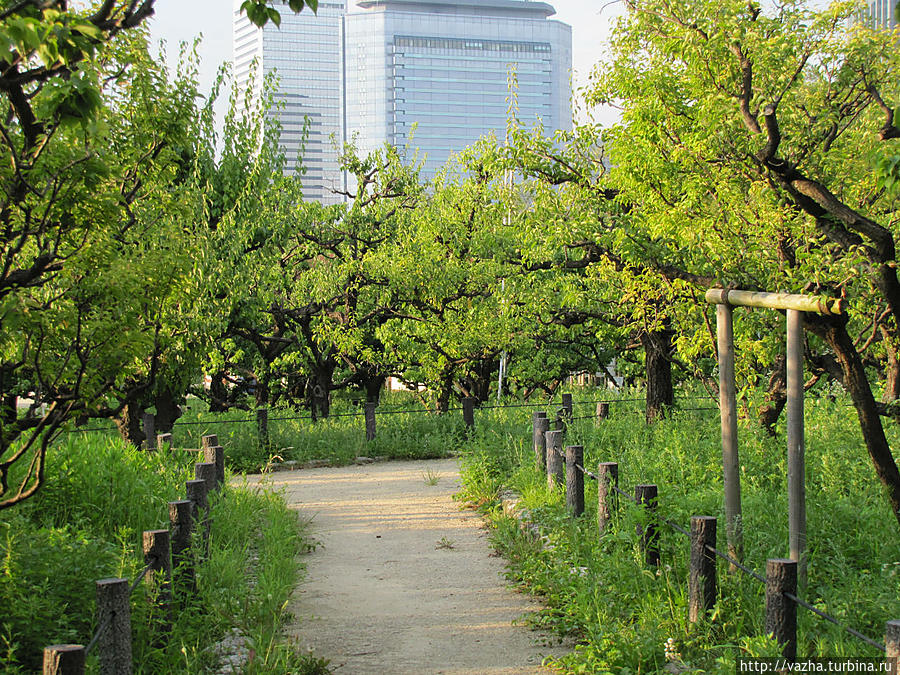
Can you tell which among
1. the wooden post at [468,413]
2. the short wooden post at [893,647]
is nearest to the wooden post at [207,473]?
the short wooden post at [893,647]

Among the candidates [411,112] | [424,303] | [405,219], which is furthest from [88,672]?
[411,112]

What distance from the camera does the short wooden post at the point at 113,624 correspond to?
161 inches

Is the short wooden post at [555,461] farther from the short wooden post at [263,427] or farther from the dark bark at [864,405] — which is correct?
the short wooden post at [263,427]

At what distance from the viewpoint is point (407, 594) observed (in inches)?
283

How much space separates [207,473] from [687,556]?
4.87m

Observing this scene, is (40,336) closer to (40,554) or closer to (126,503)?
(40,554)

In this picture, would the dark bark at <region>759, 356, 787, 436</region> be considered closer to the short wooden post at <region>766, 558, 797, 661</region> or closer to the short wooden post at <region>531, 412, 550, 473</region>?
the short wooden post at <region>531, 412, 550, 473</region>

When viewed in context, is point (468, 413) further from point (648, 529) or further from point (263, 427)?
point (648, 529)

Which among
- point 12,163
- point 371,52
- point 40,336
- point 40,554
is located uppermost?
point 371,52

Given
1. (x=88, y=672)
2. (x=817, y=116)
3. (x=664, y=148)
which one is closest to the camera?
(x=88, y=672)

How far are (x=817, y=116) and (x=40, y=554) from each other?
7623 mm

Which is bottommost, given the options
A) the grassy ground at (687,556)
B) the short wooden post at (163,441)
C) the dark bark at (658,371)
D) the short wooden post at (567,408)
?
the grassy ground at (687,556)

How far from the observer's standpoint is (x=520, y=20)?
17662cm

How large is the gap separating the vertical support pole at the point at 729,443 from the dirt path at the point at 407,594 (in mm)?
1576
